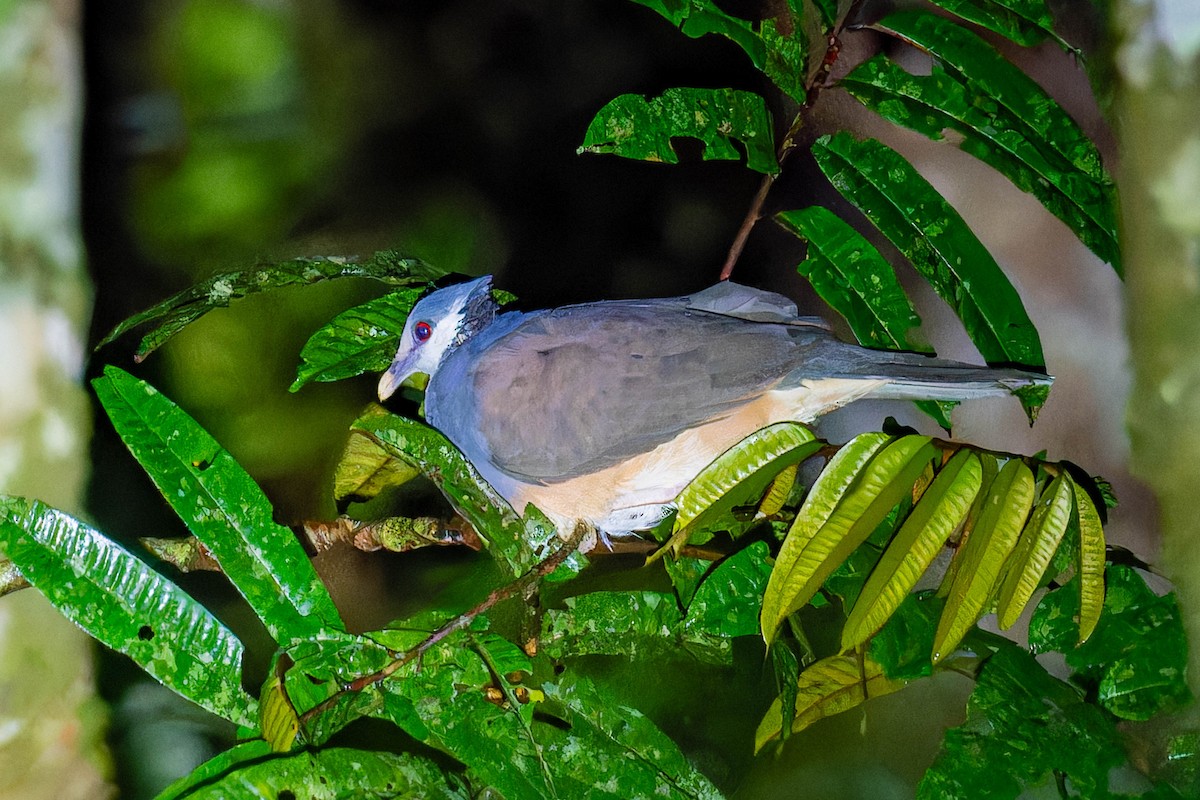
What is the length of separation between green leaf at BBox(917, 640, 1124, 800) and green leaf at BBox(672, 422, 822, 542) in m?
0.36

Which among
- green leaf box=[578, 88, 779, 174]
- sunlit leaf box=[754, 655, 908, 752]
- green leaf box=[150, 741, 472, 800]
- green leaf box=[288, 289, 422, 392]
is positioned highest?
green leaf box=[578, 88, 779, 174]

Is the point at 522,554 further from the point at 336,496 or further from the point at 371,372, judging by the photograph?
the point at 371,372

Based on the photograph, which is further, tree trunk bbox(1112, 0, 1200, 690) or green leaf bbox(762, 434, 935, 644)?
tree trunk bbox(1112, 0, 1200, 690)

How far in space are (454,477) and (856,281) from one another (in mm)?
610

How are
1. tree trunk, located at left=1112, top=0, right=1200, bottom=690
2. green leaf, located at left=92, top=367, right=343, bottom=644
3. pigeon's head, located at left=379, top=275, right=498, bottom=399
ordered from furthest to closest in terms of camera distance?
tree trunk, located at left=1112, top=0, right=1200, bottom=690 → pigeon's head, located at left=379, top=275, right=498, bottom=399 → green leaf, located at left=92, top=367, right=343, bottom=644

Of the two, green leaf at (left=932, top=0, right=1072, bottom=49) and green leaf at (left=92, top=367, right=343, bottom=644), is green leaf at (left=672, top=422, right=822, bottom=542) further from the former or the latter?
green leaf at (left=932, top=0, right=1072, bottom=49)

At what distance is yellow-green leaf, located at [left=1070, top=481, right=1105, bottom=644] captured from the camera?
838 millimetres

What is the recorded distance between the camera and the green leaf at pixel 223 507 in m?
0.86

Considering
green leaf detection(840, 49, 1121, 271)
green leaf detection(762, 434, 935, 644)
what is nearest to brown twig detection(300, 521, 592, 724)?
green leaf detection(762, 434, 935, 644)

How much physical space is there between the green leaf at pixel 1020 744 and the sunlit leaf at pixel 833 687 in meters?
0.12

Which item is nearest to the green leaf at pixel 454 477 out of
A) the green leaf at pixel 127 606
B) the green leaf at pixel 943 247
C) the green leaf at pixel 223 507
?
the green leaf at pixel 223 507

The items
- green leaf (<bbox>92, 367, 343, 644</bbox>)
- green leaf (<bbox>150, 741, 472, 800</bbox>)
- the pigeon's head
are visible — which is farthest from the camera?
the pigeon's head

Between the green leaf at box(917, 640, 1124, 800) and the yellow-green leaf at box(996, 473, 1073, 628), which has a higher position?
the yellow-green leaf at box(996, 473, 1073, 628)

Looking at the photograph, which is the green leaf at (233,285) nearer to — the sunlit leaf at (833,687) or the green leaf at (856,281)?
the green leaf at (856,281)
